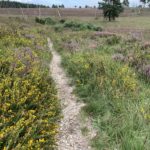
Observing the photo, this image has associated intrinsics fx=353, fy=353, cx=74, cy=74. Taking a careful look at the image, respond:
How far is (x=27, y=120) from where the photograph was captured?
551cm

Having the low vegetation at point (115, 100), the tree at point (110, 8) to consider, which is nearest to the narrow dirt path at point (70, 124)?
the low vegetation at point (115, 100)

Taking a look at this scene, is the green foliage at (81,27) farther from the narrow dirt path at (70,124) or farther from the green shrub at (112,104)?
the narrow dirt path at (70,124)

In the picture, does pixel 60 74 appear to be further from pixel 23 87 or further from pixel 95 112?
pixel 23 87

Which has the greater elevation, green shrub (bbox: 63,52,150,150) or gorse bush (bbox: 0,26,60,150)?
gorse bush (bbox: 0,26,60,150)

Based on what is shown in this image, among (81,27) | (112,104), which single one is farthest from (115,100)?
(81,27)

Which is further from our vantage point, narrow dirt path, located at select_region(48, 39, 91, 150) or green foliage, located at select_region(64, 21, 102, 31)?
green foliage, located at select_region(64, 21, 102, 31)

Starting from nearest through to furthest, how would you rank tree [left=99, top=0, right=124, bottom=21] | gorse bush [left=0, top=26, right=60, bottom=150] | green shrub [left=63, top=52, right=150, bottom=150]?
1. gorse bush [left=0, top=26, right=60, bottom=150]
2. green shrub [left=63, top=52, right=150, bottom=150]
3. tree [left=99, top=0, right=124, bottom=21]

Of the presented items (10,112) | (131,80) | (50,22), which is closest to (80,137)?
(10,112)

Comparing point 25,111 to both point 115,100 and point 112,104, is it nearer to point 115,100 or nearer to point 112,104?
point 112,104

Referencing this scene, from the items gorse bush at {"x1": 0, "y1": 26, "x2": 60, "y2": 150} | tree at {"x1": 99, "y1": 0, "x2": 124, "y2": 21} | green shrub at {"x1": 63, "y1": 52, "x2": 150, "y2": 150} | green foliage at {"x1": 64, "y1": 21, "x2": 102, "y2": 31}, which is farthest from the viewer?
tree at {"x1": 99, "y1": 0, "x2": 124, "y2": 21}

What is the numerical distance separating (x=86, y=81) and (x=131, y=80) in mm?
1534

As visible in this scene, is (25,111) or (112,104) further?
(112,104)

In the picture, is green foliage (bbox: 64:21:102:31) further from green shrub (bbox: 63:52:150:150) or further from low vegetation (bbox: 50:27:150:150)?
green shrub (bbox: 63:52:150:150)

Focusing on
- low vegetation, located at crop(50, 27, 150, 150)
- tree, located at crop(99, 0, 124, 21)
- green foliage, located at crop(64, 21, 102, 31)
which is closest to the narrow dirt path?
low vegetation, located at crop(50, 27, 150, 150)
